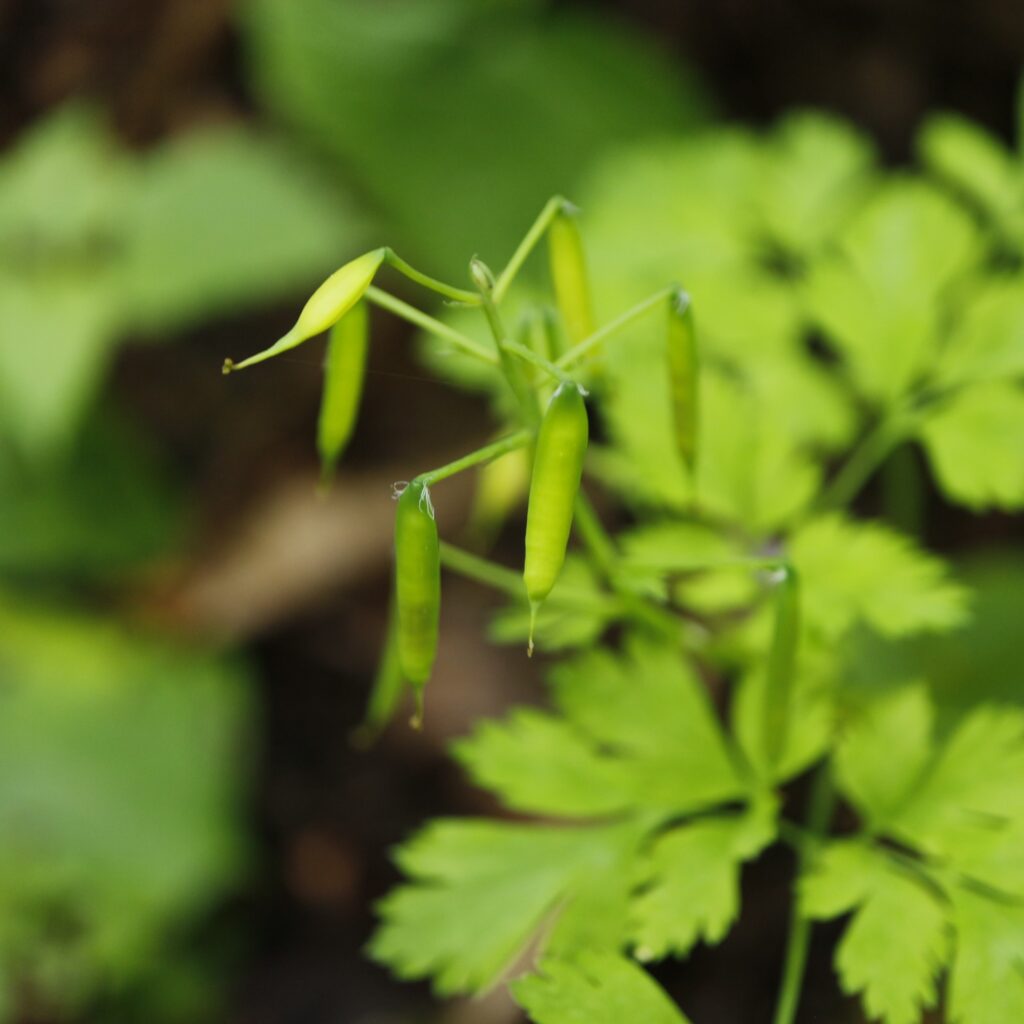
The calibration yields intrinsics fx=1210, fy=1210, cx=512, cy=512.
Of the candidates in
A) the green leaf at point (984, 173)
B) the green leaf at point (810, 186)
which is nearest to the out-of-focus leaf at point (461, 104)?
the green leaf at point (810, 186)

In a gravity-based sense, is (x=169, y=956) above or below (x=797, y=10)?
below

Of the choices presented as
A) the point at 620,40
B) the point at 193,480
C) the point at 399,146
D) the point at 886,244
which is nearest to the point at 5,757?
the point at 193,480

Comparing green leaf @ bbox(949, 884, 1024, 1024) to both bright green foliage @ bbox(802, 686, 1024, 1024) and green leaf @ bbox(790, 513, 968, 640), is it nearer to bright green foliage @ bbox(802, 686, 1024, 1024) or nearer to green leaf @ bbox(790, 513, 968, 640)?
bright green foliage @ bbox(802, 686, 1024, 1024)

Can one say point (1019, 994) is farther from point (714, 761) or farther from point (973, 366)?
point (973, 366)

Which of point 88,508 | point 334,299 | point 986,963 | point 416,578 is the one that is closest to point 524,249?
point 334,299

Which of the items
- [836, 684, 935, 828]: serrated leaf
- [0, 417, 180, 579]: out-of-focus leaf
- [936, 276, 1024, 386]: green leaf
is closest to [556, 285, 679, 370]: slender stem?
[836, 684, 935, 828]: serrated leaf

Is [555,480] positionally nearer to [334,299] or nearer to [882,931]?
[334,299]

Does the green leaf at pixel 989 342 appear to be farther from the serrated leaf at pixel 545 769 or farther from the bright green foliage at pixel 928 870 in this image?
the serrated leaf at pixel 545 769
